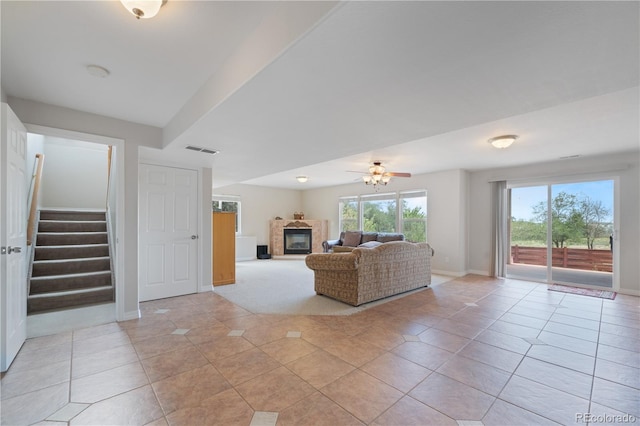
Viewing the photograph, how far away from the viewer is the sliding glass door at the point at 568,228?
4977 mm

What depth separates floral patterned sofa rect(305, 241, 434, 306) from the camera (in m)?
→ 3.79

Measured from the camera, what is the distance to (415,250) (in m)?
4.68

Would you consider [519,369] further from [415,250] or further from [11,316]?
[11,316]

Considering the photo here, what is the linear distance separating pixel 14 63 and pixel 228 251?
3735 millimetres

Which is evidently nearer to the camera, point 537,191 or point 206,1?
point 206,1

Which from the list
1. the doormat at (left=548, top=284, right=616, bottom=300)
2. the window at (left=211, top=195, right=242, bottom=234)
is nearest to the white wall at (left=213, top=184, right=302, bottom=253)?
the window at (left=211, top=195, right=242, bottom=234)

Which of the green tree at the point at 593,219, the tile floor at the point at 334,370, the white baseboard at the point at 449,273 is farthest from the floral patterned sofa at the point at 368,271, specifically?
the green tree at the point at 593,219

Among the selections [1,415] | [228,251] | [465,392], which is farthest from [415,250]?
[1,415]

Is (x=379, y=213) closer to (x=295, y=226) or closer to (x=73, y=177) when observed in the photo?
(x=295, y=226)

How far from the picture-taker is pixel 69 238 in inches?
184

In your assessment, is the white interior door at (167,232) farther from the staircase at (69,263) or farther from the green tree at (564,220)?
the green tree at (564,220)

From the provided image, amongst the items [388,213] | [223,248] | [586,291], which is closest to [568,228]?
[586,291]

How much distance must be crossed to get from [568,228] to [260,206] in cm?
817

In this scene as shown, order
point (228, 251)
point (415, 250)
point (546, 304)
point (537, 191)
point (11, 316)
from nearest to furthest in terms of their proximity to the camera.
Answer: point (11, 316) < point (546, 304) < point (415, 250) < point (228, 251) < point (537, 191)
